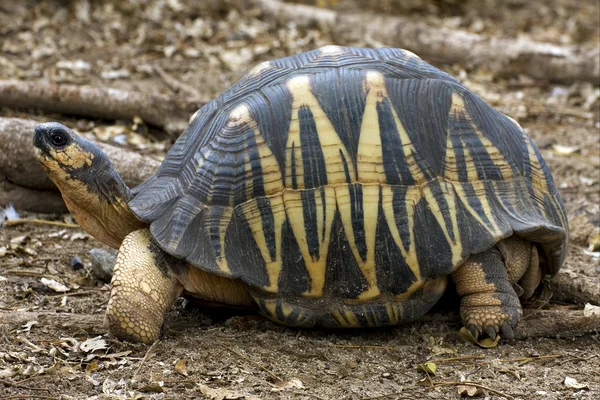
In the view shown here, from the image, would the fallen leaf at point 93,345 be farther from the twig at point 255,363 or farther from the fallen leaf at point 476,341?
the fallen leaf at point 476,341

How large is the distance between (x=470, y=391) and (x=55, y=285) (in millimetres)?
2585

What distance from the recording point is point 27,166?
20.5ft

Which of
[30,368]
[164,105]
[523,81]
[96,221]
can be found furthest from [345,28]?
[30,368]

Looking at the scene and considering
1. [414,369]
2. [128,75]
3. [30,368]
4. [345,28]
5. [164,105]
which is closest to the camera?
[30,368]

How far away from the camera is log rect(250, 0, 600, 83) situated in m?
9.77

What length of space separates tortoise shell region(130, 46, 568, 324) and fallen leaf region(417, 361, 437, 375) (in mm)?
415

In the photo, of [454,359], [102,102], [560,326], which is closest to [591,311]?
[560,326]

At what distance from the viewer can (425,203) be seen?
4.31 m

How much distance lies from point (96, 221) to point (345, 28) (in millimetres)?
7003

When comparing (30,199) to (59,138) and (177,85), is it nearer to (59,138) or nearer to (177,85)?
(59,138)

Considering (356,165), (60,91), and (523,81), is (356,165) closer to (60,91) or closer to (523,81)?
(60,91)

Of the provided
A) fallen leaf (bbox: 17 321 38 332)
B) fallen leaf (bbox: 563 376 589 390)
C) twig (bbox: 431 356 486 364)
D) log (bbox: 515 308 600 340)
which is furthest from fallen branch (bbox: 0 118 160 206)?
fallen leaf (bbox: 563 376 589 390)

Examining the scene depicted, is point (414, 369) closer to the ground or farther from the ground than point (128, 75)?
closer to the ground

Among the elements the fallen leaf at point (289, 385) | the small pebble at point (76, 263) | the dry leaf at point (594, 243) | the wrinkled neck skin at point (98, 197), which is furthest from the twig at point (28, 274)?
the dry leaf at point (594, 243)
